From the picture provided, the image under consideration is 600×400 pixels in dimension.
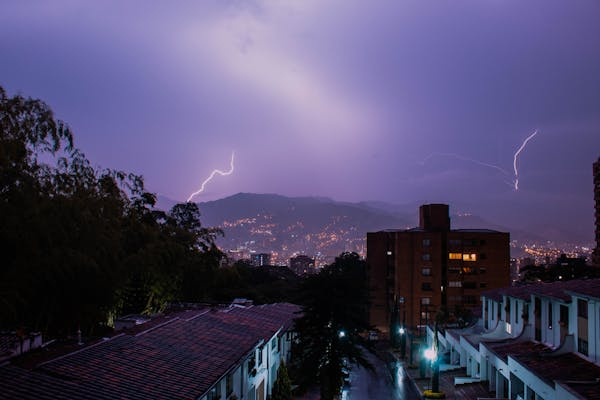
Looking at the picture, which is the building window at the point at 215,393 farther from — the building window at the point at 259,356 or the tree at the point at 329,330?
the tree at the point at 329,330

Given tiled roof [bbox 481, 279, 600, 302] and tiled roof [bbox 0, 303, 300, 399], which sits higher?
tiled roof [bbox 481, 279, 600, 302]

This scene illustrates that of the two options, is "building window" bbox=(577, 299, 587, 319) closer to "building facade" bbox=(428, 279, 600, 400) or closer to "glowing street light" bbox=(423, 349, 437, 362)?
"building facade" bbox=(428, 279, 600, 400)

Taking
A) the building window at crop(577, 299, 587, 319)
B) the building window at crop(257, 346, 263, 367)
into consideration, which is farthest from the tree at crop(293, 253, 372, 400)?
the building window at crop(577, 299, 587, 319)

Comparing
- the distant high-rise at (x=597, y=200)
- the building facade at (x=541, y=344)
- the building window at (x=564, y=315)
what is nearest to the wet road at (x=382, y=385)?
the building facade at (x=541, y=344)

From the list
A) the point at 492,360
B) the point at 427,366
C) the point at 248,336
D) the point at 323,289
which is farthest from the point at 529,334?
the point at 427,366

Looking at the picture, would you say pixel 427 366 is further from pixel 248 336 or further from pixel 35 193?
pixel 35 193
